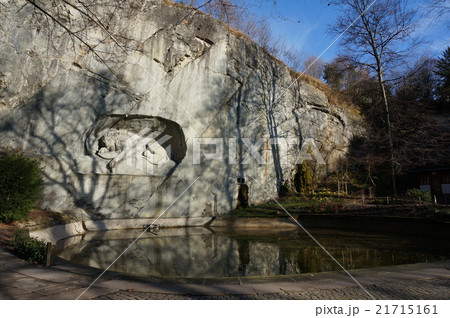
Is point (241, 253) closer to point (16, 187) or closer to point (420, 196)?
point (16, 187)

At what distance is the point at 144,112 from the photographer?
1526cm

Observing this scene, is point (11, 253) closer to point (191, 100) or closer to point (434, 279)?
point (434, 279)

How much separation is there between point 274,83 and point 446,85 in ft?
49.6

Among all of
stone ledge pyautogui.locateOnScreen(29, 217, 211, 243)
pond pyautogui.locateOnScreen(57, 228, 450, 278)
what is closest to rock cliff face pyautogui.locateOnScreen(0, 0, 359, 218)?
stone ledge pyautogui.locateOnScreen(29, 217, 211, 243)

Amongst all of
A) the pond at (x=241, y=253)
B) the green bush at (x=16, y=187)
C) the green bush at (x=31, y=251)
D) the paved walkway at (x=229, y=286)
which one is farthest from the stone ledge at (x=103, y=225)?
the paved walkway at (x=229, y=286)

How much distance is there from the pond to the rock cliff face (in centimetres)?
435

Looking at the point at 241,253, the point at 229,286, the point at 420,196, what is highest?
the point at 420,196

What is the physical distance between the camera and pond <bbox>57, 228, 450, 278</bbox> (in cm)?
611

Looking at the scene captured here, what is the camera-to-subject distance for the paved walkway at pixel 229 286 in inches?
147

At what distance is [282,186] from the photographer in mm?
20125

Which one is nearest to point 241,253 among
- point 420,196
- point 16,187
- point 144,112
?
point 16,187

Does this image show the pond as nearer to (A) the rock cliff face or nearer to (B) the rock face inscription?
(A) the rock cliff face

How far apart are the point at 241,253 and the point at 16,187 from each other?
7602 millimetres
